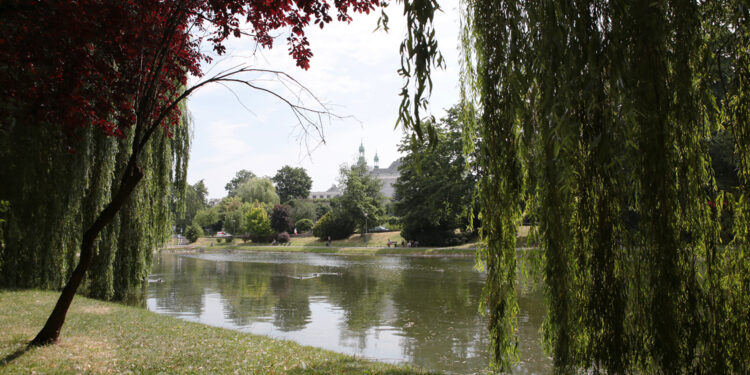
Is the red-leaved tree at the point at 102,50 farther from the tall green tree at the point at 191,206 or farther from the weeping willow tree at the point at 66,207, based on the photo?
the tall green tree at the point at 191,206

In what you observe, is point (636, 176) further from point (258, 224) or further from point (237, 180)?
point (237, 180)

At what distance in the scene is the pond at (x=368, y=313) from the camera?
319 inches

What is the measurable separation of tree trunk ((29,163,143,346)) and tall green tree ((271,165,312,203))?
89.1 m

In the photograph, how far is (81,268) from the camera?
5.77m

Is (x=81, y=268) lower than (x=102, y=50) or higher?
lower

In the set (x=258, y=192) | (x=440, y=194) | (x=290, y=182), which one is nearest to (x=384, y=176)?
(x=290, y=182)

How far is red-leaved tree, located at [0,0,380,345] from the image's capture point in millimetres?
4938

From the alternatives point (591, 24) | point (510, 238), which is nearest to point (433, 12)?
point (591, 24)

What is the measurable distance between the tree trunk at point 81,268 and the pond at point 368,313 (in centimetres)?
428

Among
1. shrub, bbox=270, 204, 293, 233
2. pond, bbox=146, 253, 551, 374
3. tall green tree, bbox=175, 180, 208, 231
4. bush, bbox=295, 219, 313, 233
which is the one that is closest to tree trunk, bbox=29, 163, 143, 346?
pond, bbox=146, 253, 551, 374

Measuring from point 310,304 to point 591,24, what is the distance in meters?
11.7

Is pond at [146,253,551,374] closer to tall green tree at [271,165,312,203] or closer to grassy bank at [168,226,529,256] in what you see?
grassy bank at [168,226,529,256]

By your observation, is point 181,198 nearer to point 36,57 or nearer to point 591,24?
point 36,57

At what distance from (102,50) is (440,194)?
3723 cm
